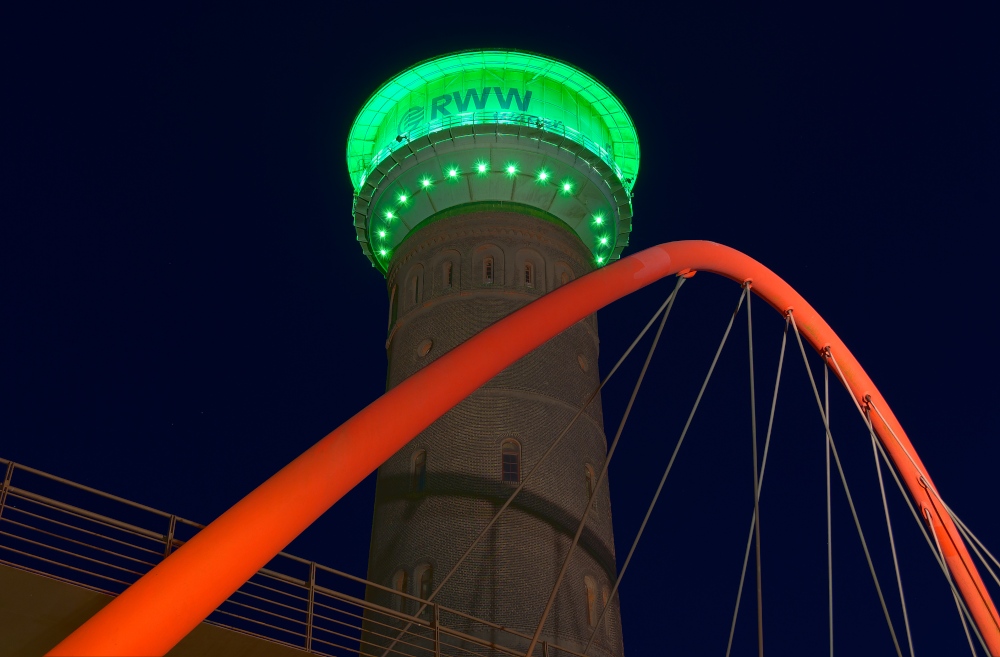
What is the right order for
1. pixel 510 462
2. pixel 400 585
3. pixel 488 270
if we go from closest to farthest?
pixel 400 585 → pixel 510 462 → pixel 488 270

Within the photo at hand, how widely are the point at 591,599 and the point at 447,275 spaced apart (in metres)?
9.85

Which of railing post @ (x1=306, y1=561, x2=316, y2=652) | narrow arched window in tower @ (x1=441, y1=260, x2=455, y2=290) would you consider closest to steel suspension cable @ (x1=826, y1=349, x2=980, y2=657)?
railing post @ (x1=306, y1=561, x2=316, y2=652)

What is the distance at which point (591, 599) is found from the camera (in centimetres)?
2486

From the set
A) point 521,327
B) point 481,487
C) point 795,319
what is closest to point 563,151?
point 481,487

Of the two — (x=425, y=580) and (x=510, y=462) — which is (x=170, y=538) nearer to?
(x=425, y=580)

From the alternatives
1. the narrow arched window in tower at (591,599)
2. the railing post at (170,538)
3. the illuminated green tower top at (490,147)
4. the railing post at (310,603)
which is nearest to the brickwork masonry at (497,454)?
the narrow arched window in tower at (591,599)

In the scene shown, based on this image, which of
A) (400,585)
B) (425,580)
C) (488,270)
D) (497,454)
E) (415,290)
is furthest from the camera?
(415,290)

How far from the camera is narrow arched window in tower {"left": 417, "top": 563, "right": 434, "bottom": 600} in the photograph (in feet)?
78.3

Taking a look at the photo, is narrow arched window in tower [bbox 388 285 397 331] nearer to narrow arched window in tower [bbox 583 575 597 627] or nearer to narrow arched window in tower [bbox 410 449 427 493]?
narrow arched window in tower [bbox 410 449 427 493]

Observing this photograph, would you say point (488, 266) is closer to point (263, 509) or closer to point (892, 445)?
point (892, 445)

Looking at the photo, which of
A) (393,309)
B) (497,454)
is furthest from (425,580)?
(393,309)

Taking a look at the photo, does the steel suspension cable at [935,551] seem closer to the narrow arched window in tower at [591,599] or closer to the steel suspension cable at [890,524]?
the steel suspension cable at [890,524]

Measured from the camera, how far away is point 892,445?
1956 centimetres

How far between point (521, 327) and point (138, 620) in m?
5.82
